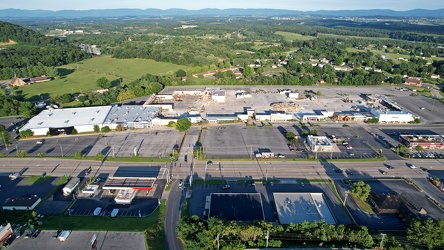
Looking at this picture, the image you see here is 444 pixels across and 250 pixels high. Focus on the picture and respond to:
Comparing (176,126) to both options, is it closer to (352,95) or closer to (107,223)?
(107,223)

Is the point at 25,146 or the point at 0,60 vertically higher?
the point at 0,60

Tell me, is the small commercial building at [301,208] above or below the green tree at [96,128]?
below

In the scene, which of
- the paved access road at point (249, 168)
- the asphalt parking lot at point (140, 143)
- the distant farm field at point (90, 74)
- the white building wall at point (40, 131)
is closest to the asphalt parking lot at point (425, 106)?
the paved access road at point (249, 168)

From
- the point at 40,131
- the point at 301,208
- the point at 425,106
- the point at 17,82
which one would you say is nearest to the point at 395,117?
the point at 425,106

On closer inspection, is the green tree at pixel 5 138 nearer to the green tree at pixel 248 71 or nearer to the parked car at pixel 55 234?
the parked car at pixel 55 234

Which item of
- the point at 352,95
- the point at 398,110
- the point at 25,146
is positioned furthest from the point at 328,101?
the point at 25,146

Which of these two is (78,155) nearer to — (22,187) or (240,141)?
(22,187)

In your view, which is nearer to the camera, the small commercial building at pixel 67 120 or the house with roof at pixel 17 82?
the small commercial building at pixel 67 120
